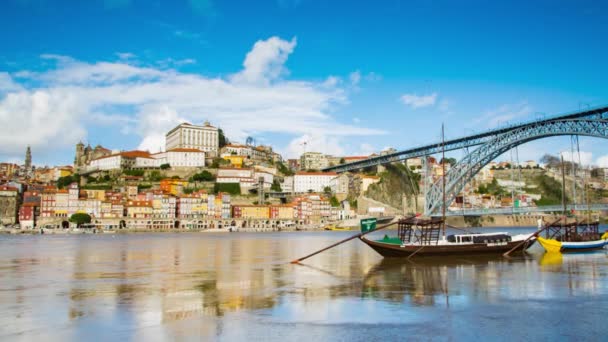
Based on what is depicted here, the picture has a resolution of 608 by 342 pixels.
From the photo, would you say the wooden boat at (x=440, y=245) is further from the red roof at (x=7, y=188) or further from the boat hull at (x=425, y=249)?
the red roof at (x=7, y=188)

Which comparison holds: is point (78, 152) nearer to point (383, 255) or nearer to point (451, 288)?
point (383, 255)

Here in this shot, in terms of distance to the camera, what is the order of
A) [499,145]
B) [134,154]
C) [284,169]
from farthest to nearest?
[284,169], [134,154], [499,145]

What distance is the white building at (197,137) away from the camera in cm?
11275

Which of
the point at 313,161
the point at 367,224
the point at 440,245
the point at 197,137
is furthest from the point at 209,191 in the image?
the point at 440,245

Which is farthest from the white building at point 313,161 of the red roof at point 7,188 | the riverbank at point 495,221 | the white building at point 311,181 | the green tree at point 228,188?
the red roof at point 7,188

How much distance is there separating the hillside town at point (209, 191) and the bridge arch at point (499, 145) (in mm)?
6313

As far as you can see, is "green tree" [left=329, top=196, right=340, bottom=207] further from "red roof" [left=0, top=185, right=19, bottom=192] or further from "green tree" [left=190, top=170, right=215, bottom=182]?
"red roof" [left=0, top=185, right=19, bottom=192]

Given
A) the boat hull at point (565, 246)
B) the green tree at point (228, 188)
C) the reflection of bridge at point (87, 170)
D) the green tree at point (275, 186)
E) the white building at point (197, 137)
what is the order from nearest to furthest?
the boat hull at point (565, 246) → the green tree at point (228, 188) → the reflection of bridge at point (87, 170) → the green tree at point (275, 186) → the white building at point (197, 137)

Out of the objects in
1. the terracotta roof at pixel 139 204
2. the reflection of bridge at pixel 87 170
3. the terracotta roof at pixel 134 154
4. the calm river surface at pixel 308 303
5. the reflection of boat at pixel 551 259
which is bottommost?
the reflection of boat at pixel 551 259

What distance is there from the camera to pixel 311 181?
349 ft

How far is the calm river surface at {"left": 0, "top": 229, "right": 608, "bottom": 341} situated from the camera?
31.5 ft

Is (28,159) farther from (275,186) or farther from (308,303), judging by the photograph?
(308,303)

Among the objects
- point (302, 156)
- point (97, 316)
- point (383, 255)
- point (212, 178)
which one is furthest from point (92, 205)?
point (97, 316)

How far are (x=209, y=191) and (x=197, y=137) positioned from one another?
21937 mm
